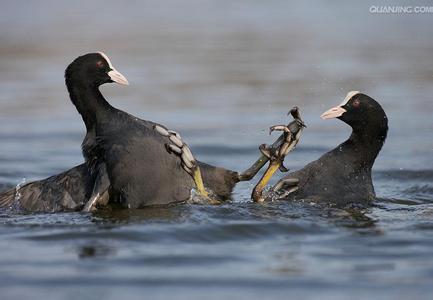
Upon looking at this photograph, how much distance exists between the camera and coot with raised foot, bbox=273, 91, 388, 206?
7.81 meters

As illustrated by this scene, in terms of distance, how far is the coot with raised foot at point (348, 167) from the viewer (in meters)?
7.81

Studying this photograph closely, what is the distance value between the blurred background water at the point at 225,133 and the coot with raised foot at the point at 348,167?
28cm

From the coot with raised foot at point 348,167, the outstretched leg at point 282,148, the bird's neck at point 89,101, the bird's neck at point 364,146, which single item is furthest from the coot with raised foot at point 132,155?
the bird's neck at point 364,146

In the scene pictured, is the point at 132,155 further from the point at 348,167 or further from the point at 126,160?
the point at 348,167

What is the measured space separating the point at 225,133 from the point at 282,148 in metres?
3.50

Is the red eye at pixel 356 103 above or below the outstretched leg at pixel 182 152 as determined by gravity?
above

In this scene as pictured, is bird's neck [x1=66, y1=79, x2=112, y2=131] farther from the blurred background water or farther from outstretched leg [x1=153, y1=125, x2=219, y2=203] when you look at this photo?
the blurred background water

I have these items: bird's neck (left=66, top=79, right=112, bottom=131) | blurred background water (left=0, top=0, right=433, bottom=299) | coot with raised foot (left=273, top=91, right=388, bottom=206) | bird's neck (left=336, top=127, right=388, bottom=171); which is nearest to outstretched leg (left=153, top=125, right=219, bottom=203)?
blurred background water (left=0, top=0, right=433, bottom=299)

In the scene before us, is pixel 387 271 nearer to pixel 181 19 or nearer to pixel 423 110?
pixel 423 110

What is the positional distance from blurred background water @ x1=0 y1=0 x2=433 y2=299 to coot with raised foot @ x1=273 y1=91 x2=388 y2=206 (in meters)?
0.28

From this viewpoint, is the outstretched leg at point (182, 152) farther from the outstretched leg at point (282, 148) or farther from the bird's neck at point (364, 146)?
the bird's neck at point (364, 146)

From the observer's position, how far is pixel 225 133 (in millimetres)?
11125

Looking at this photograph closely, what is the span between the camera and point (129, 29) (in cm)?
1850

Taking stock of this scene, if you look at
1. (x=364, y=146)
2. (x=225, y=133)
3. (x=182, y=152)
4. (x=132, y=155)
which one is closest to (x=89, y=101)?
(x=132, y=155)
